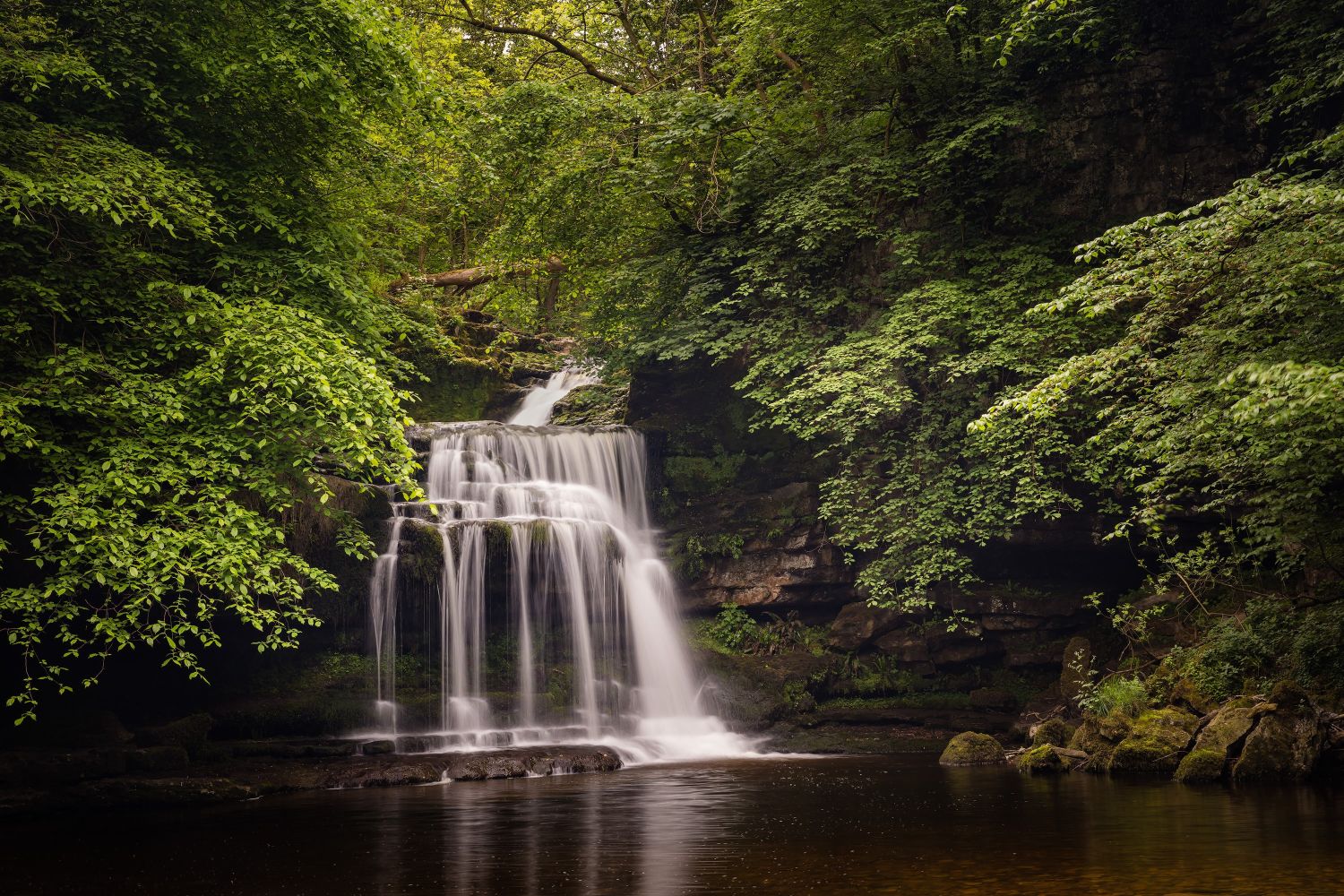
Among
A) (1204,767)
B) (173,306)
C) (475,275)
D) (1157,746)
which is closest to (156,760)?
(173,306)

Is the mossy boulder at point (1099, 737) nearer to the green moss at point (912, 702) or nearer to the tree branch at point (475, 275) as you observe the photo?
the green moss at point (912, 702)

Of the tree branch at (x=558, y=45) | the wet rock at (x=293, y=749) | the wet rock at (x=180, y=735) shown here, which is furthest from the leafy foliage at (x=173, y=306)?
the tree branch at (x=558, y=45)

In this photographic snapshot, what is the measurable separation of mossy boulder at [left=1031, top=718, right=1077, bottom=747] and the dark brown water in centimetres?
197

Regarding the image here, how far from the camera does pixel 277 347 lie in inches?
470

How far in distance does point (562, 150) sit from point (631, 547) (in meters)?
8.91

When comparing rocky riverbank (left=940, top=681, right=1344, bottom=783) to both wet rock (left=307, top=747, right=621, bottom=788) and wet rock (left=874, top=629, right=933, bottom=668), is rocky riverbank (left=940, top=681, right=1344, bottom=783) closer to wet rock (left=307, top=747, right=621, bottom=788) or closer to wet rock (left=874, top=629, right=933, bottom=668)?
wet rock (left=874, top=629, right=933, bottom=668)

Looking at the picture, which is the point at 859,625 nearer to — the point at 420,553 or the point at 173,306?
the point at 420,553

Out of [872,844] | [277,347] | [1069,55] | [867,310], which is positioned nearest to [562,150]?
[867,310]

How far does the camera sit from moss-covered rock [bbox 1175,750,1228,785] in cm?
1222

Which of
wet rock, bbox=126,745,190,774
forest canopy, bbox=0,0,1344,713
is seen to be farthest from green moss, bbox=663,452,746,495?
wet rock, bbox=126,745,190,774

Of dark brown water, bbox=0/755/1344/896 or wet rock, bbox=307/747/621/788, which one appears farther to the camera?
wet rock, bbox=307/747/621/788

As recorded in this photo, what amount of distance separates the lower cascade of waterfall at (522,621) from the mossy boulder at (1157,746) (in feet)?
25.9

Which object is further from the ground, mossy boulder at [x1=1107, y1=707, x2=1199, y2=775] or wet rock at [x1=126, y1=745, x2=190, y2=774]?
wet rock at [x1=126, y1=745, x2=190, y2=774]

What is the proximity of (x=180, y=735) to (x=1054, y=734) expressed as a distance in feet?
45.2
